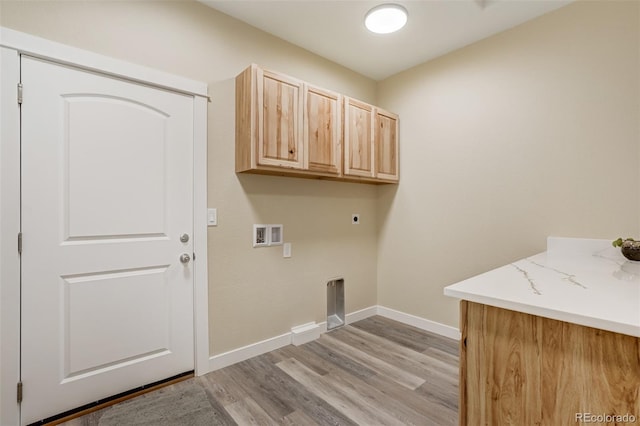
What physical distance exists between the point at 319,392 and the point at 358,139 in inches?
82.8

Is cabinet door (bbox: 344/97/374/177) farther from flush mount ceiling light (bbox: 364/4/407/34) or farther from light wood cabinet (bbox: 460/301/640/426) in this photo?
light wood cabinet (bbox: 460/301/640/426)

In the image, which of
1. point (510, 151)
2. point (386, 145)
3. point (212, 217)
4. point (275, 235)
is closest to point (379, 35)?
point (386, 145)

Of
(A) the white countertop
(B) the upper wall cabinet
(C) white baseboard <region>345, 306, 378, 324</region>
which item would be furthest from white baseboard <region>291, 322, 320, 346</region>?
(A) the white countertop

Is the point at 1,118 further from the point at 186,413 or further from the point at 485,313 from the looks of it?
the point at 485,313

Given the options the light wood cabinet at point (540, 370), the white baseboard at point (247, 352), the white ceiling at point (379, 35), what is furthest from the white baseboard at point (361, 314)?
the white ceiling at point (379, 35)

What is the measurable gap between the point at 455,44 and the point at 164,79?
8.14ft

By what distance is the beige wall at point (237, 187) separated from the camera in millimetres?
1794

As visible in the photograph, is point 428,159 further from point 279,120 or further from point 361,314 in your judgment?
point 361,314

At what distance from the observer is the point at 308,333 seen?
2.69 metres

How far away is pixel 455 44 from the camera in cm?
269

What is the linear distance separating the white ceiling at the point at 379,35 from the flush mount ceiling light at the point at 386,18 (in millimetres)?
47

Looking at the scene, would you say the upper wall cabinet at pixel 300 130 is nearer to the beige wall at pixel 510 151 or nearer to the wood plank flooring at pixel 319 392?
the beige wall at pixel 510 151

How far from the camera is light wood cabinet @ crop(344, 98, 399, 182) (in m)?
2.72

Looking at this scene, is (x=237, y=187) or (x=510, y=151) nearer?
(x=237, y=187)
